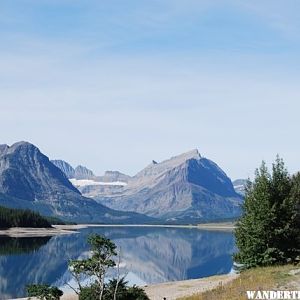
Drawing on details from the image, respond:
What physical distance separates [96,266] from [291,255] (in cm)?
2737

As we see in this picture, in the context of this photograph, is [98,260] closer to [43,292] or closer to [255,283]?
[43,292]

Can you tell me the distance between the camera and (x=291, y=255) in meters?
53.0

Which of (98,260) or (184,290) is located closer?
(98,260)

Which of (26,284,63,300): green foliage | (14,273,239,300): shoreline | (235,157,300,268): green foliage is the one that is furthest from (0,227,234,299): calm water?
(26,284,63,300): green foliage

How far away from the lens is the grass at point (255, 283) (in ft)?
117

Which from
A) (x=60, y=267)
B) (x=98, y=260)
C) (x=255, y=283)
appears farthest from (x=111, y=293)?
(x=60, y=267)

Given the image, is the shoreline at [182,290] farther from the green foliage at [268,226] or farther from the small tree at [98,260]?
the small tree at [98,260]

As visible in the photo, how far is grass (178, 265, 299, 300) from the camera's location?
1410 inches

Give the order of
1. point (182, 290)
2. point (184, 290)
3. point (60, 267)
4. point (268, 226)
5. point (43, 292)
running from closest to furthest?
point (43, 292)
point (268, 226)
point (184, 290)
point (182, 290)
point (60, 267)

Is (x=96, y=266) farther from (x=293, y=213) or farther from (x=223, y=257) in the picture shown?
(x=223, y=257)

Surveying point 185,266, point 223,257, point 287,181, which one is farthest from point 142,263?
point 287,181

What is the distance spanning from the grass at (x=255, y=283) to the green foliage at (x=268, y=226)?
5.51 m

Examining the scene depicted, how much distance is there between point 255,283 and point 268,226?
13715 mm

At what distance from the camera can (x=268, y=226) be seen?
A: 51.9 m
